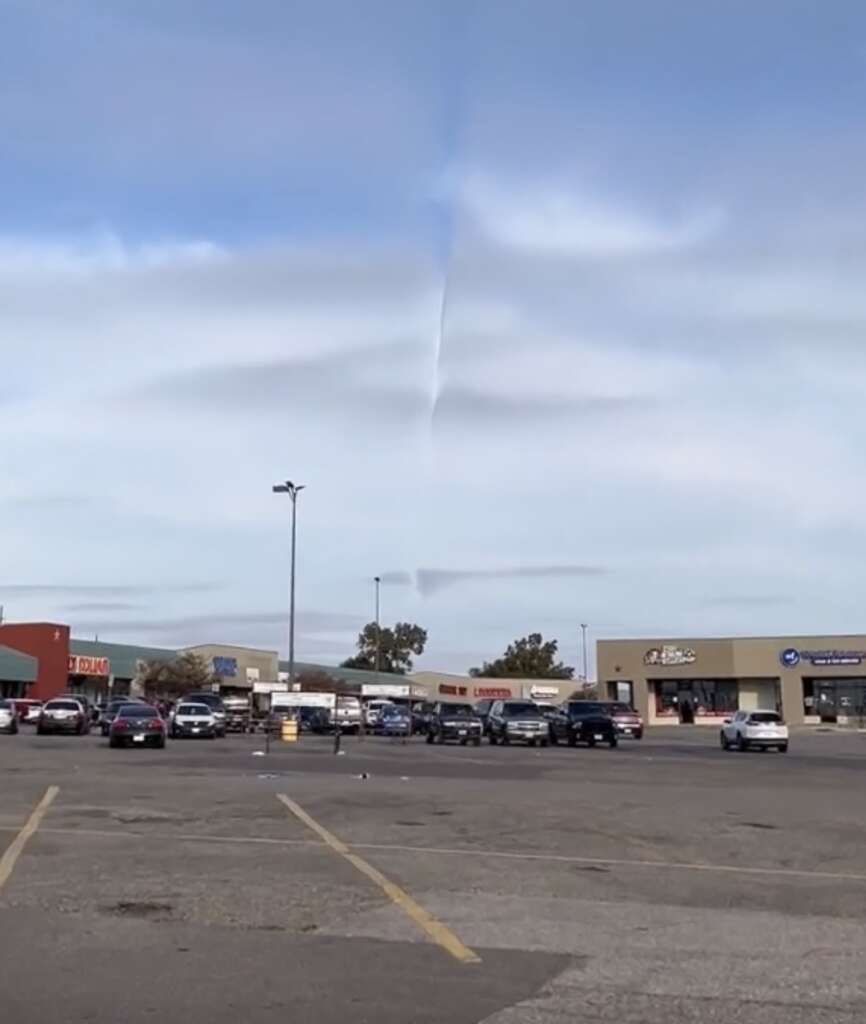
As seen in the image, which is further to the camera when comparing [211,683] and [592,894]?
[211,683]

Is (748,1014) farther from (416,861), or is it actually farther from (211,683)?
(211,683)

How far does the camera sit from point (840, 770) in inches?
1411

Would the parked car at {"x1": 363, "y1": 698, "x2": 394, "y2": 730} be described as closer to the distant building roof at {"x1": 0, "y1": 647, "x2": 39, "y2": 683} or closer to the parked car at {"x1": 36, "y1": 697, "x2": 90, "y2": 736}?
the parked car at {"x1": 36, "y1": 697, "x2": 90, "y2": 736}

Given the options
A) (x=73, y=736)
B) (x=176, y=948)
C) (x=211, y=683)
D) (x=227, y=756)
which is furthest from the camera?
(x=211, y=683)

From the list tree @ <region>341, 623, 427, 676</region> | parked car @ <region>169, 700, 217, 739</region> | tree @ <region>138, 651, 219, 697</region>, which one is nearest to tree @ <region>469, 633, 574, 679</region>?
tree @ <region>341, 623, 427, 676</region>

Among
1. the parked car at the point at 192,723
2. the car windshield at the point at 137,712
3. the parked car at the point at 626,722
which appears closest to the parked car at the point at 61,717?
the parked car at the point at 192,723

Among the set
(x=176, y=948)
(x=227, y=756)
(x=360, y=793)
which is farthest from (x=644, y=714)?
(x=176, y=948)

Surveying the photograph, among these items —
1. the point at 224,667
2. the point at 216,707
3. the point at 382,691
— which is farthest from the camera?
the point at 224,667

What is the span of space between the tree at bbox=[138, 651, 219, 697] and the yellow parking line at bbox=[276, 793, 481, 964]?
300 ft

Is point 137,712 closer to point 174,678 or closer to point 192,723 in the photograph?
point 192,723

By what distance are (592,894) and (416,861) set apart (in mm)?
2820

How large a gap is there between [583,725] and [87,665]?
56413 mm

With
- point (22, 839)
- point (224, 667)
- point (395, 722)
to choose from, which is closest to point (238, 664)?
point (224, 667)

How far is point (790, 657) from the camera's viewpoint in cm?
9206
